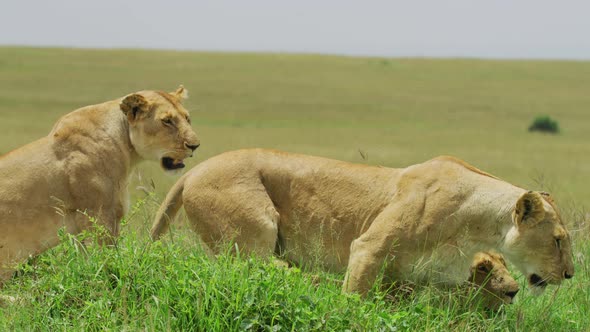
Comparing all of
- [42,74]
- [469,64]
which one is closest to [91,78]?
[42,74]

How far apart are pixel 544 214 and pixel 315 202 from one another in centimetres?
161

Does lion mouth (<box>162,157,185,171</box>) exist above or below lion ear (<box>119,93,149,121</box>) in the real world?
below

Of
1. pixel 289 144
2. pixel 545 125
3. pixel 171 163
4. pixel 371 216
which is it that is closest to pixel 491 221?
pixel 371 216

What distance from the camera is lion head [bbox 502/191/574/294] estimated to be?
20.5ft

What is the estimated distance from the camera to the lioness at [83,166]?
655 centimetres

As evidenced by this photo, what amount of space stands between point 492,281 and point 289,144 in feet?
95.4

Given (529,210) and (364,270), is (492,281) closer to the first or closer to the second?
(529,210)

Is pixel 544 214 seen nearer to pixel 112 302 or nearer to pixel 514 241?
pixel 514 241

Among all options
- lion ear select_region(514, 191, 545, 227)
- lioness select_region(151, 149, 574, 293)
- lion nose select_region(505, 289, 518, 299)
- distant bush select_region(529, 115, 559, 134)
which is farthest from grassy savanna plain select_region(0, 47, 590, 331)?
distant bush select_region(529, 115, 559, 134)

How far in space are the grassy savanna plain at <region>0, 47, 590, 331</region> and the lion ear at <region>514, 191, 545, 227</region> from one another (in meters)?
0.49

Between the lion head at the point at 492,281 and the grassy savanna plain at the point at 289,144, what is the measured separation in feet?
0.34

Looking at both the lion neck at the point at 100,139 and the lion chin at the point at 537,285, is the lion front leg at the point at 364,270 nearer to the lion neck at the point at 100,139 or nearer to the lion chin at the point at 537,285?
the lion chin at the point at 537,285

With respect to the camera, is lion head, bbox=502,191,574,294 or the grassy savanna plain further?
lion head, bbox=502,191,574,294

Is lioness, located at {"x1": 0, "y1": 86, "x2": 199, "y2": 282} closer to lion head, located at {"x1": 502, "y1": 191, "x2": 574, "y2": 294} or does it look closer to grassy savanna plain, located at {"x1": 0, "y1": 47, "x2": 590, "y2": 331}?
grassy savanna plain, located at {"x1": 0, "y1": 47, "x2": 590, "y2": 331}
